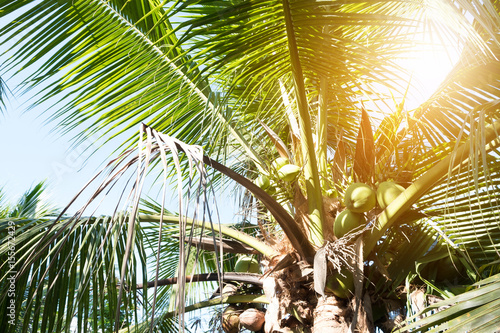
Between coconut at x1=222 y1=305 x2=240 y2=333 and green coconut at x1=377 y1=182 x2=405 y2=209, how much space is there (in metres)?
1.01

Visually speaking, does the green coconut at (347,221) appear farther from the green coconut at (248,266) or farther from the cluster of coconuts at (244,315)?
the green coconut at (248,266)

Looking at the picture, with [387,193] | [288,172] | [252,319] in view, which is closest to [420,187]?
[387,193]

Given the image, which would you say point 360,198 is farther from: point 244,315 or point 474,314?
point 244,315

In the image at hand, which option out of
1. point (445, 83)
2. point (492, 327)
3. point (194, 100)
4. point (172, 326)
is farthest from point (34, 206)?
point (492, 327)

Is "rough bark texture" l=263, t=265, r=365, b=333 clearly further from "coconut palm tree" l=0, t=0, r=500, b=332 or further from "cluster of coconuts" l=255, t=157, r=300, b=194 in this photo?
"cluster of coconuts" l=255, t=157, r=300, b=194

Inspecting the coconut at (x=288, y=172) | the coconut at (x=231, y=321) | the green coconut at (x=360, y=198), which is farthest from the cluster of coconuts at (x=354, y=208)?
the coconut at (x=231, y=321)

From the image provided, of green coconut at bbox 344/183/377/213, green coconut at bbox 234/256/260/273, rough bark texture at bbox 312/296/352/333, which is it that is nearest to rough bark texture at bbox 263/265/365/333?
rough bark texture at bbox 312/296/352/333

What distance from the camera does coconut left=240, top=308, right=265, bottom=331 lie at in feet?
6.88

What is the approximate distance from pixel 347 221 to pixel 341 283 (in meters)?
0.24

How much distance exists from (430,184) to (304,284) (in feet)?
2.10

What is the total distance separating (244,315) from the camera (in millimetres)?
2119

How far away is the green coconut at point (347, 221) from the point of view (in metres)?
1.68

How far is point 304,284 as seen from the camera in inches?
70.7

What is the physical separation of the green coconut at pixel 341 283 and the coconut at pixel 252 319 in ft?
1.75
